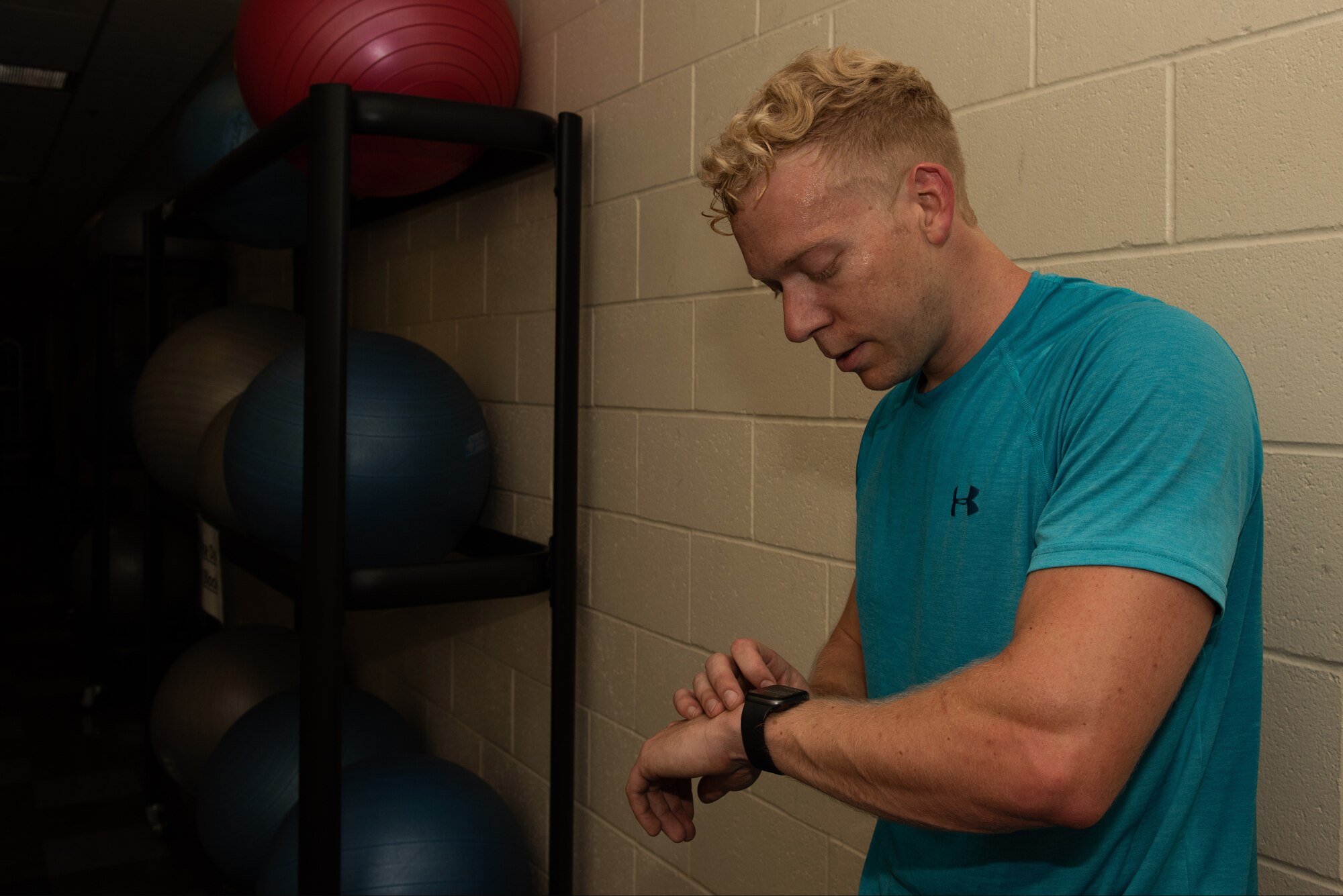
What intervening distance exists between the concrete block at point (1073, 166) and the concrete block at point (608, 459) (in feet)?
2.73

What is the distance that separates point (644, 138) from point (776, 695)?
1.23m

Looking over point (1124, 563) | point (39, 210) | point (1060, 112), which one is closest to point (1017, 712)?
point (1124, 563)

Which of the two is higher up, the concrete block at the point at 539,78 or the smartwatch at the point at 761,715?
the concrete block at the point at 539,78

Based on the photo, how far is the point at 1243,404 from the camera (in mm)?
735

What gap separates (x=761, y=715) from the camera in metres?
0.87

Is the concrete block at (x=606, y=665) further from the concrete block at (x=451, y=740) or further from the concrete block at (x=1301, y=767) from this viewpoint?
the concrete block at (x=1301, y=767)

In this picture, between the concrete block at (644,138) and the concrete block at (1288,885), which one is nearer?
the concrete block at (1288,885)

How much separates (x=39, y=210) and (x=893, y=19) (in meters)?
8.34

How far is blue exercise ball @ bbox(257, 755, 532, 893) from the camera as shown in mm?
1771

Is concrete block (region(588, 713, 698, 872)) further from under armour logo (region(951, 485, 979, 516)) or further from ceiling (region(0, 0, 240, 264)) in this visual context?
ceiling (region(0, 0, 240, 264))

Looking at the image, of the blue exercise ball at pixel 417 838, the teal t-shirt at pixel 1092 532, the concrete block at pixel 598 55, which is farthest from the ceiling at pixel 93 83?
the teal t-shirt at pixel 1092 532

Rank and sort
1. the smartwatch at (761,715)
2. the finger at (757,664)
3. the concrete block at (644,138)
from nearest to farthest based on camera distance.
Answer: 1. the smartwatch at (761,715)
2. the finger at (757,664)
3. the concrete block at (644,138)

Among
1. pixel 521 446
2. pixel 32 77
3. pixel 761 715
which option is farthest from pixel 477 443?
pixel 32 77

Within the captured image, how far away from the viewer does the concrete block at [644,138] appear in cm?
174
